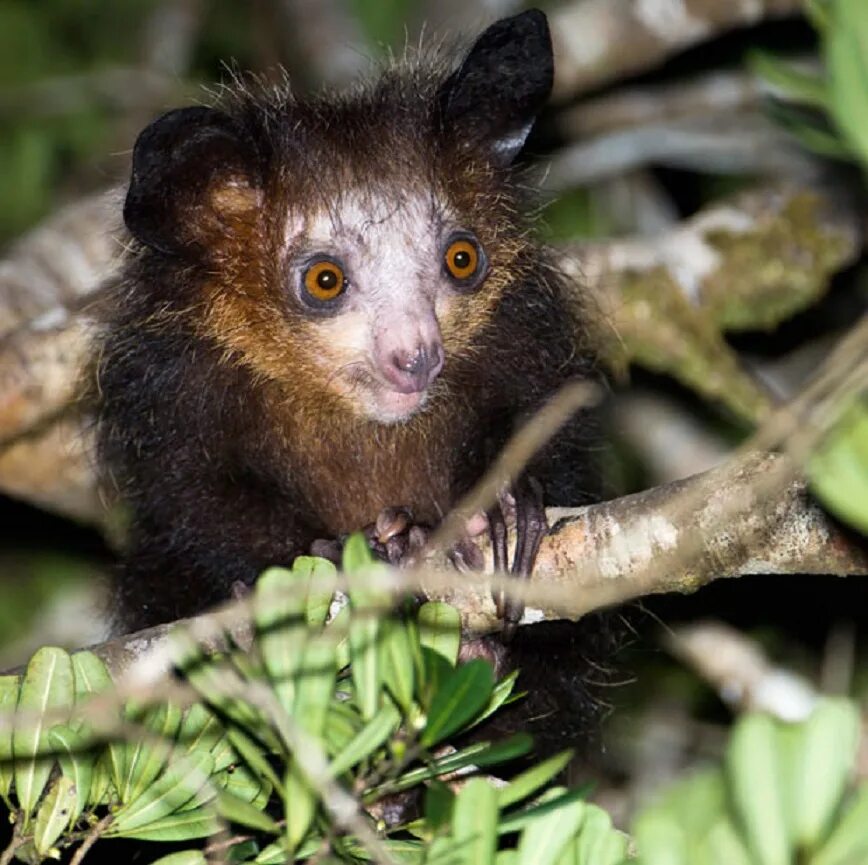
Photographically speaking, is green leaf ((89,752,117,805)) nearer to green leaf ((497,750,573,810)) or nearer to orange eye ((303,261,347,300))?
green leaf ((497,750,573,810))

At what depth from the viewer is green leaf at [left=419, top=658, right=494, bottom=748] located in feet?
7.72

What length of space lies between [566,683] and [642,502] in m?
1.40

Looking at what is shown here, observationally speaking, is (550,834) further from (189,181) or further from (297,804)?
(189,181)

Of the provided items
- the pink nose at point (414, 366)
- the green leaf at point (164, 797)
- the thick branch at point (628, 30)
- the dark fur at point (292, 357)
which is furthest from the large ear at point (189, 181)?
the thick branch at point (628, 30)

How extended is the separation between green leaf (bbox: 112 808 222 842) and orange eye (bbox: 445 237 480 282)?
1752mm

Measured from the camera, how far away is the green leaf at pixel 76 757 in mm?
2818

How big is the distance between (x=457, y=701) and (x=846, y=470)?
80 cm

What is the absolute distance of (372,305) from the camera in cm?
392

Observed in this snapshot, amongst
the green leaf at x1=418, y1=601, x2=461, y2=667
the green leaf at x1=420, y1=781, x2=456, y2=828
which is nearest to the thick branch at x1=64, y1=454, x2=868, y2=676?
the green leaf at x1=418, y1=601, x2=461, y2=667

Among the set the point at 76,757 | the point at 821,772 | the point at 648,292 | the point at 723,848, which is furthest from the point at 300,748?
the point at 648,292

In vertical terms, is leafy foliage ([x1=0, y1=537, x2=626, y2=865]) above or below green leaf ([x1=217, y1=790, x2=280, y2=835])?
above

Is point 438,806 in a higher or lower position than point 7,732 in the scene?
lower

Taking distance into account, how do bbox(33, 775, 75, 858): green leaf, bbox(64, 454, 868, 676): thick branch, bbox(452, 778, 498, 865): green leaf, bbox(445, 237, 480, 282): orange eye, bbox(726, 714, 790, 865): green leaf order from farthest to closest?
1. bbox(445, 237, 480, 282): orange eye
2. bbox(64, 454, 868, 676): thick branch
3. bbox(33, 775, 75, 858): green leaf
4. bbox(452, 778, 498, 865): green leaf
5. bbox(726, 714, 790, 865): green leaf

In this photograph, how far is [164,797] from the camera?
2803mm
